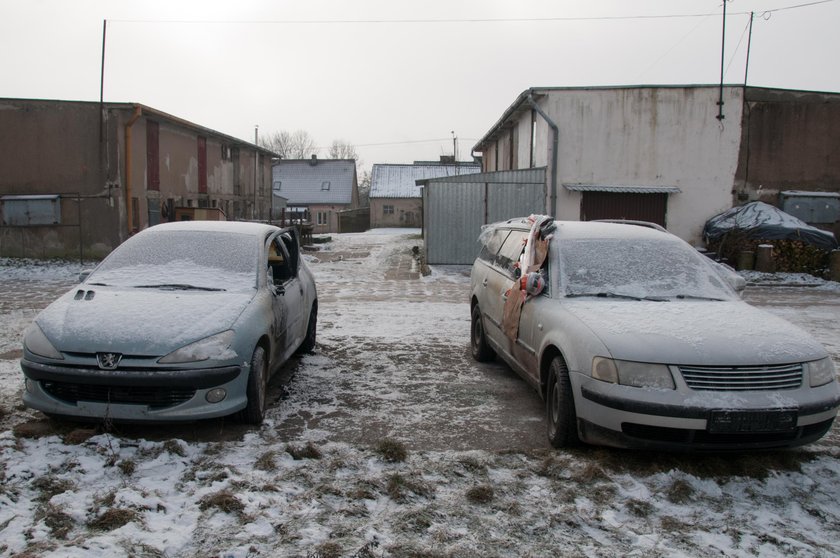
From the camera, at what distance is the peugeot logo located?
4332 millimetres

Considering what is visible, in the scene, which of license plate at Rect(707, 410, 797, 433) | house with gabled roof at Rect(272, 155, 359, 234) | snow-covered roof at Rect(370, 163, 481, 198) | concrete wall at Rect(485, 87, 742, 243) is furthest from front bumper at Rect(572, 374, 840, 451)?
house with gabled roof at Rect(272, 155, 359, 234)

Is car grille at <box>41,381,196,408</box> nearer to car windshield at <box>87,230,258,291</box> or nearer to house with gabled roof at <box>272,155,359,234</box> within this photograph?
car windshield at <box>87,230,258,291</box>

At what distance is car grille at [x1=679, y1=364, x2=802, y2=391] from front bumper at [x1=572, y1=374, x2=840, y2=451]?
0.04m

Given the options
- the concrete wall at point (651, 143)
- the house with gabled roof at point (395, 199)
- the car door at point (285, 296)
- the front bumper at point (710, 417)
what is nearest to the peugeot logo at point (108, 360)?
the car door at point (285, 296)

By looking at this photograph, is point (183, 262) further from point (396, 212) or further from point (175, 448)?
point (396, 212)

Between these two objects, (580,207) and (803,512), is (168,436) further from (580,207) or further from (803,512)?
(580,207)

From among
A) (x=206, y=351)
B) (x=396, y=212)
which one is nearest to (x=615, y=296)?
(x=206, y=351)

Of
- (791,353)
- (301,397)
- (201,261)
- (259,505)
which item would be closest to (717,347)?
(791,353)

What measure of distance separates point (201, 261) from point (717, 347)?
4.20 meters

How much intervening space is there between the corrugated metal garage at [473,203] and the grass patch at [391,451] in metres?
13.4

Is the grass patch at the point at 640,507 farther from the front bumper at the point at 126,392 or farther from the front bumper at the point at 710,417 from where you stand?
the front bumper at the point at 126,392

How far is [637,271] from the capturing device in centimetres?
541

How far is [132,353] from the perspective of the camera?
435 cm

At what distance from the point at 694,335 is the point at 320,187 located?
5553cm
